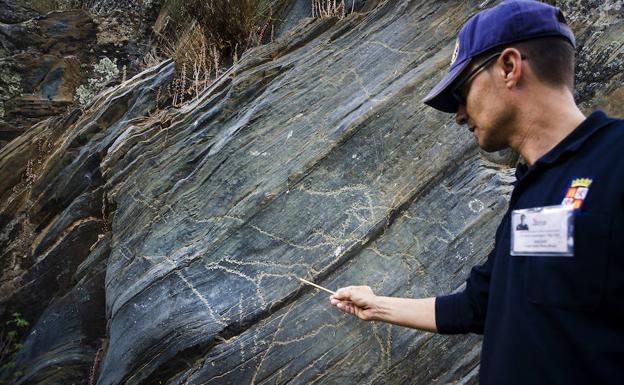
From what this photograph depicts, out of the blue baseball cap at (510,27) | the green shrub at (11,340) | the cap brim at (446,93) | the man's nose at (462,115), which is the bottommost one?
the green shrub at (11,340)

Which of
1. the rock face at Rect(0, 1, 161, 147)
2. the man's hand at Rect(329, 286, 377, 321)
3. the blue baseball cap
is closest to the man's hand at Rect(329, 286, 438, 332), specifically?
the man's hand at Rect(329, 286, 377, 321)

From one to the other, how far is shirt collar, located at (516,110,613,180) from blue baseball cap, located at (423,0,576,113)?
277mm

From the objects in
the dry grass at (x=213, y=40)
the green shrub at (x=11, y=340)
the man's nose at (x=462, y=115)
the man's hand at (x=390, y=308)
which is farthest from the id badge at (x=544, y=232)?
the green shrub at (x=11, y=340)

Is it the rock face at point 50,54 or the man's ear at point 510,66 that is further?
the rock face at point 50,54

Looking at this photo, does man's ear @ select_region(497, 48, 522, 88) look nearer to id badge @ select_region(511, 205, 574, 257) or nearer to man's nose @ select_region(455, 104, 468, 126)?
man's nose @ select_region(455, 104, 468, 126)

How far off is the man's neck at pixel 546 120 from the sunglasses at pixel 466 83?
0.16m

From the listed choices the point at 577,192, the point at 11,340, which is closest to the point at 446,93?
the point at 577,192

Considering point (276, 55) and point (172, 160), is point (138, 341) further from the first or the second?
point (276, 55)

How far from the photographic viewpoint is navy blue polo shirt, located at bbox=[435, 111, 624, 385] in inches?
41.6

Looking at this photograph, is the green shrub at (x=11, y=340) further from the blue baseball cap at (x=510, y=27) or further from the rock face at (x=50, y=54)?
the blue baseball cap at (x=510, y=27)

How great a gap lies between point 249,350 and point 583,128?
83.8 inches

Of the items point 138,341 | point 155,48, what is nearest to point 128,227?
point 138,341

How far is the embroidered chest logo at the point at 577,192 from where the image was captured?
1.12 meters

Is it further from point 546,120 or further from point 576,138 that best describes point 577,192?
point 546,120
